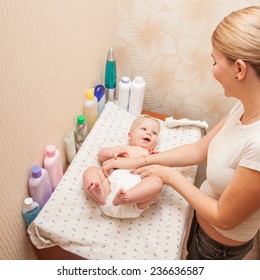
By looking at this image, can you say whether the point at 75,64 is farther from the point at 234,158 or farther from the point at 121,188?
→ the point at 234,158

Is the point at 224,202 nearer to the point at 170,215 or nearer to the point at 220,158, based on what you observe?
the point at 220,158

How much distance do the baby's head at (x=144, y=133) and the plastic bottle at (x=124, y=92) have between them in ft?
0.65

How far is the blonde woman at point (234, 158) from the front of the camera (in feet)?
2.44

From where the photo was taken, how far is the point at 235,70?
78cm

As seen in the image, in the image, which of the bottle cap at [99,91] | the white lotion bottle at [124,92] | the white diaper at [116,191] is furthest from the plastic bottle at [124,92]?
the white diaper at [116,191]

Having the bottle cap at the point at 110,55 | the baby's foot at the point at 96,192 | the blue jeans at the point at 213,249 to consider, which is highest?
the bottle cap at the point at 110,55

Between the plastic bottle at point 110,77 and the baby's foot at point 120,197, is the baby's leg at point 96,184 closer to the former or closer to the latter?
the baby's foot at point 120,197

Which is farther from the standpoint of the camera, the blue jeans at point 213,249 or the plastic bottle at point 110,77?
the plastic bottle at point 110,77

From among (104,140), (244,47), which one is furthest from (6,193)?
(244,47)

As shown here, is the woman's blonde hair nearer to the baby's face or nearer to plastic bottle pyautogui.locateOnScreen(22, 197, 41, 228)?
the baby's face

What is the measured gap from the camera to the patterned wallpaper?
1.45m

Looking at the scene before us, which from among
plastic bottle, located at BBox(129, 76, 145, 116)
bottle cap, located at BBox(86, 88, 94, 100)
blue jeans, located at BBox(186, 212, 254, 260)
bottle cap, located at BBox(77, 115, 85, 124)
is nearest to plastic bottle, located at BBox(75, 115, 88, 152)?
bottle cap, located at BBox(77, 115, 85, 124)

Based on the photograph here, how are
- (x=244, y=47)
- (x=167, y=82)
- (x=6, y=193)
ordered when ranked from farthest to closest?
1. (x=167, y=82)
2. (x=6, y=193)
3. (x=244, y=47)
